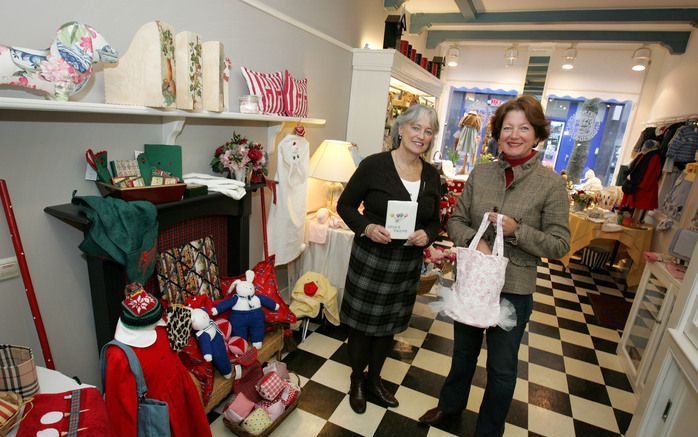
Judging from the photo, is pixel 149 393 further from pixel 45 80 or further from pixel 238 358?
pixel 45 80

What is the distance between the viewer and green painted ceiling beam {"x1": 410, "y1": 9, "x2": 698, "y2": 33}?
13.6ft

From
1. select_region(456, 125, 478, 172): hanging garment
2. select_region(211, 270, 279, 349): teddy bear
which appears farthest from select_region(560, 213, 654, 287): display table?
select_region(211, 270, 279, 349): teddy bear

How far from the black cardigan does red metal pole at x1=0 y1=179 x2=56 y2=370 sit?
1227mm

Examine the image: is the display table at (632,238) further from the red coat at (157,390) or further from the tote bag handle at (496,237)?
the red coat at (157,390)

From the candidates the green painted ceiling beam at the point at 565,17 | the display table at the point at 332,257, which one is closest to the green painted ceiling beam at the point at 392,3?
the green painted ceiling beam at the point at 565,17

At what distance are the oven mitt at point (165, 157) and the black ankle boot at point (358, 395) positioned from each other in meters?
1.41

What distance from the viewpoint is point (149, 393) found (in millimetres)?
1374

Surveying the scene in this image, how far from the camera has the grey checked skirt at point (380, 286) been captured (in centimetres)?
179

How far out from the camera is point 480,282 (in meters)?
1.44

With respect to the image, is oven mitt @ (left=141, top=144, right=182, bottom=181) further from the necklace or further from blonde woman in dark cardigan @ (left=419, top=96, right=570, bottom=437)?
blonde woman in dark cardigan @ (left=419, top=96, right=570, bottom=437)

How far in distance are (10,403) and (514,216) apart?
1.67 meters

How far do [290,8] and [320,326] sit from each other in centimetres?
222

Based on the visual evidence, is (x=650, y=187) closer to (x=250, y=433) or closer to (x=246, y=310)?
(x=246, y=310)

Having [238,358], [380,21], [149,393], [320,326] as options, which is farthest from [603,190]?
[149,393]
